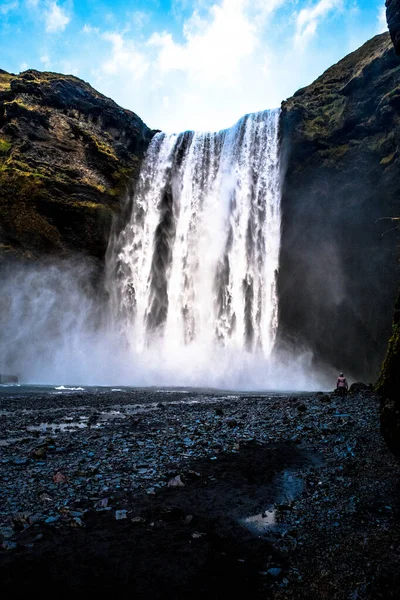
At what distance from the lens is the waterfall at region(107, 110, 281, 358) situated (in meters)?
33.1

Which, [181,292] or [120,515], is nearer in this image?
[120,515]

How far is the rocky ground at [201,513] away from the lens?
12.1ft

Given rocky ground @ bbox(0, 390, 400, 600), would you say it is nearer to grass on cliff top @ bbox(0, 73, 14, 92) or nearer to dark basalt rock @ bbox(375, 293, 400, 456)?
dark basalt rock @ bbox(375, 293, 400, 456)

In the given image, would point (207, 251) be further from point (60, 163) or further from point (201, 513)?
point (201, 513)

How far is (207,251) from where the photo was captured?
1405 inches

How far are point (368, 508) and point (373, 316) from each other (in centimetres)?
2665

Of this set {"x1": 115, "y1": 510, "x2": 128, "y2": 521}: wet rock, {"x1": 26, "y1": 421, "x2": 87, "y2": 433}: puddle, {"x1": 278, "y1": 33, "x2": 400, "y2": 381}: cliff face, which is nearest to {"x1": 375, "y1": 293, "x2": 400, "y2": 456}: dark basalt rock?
{"x1": 115, "y1": 510, "x2": 128, "y2": 521}: wet rock

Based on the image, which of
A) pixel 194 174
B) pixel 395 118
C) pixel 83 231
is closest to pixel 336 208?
pixel 395 118

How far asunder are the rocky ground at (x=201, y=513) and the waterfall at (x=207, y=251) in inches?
927

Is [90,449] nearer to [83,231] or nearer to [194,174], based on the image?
[83,231]

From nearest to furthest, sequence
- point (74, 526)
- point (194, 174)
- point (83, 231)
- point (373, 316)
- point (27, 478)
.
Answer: point (74, 526) → point (27, 478) → point (373, 316) → point (83, 231) → point (194, 174)

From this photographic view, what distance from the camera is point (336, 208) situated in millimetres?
31797

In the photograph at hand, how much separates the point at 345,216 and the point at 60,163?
25860 millimetres

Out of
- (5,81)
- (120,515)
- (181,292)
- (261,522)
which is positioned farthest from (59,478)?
(5,81)
